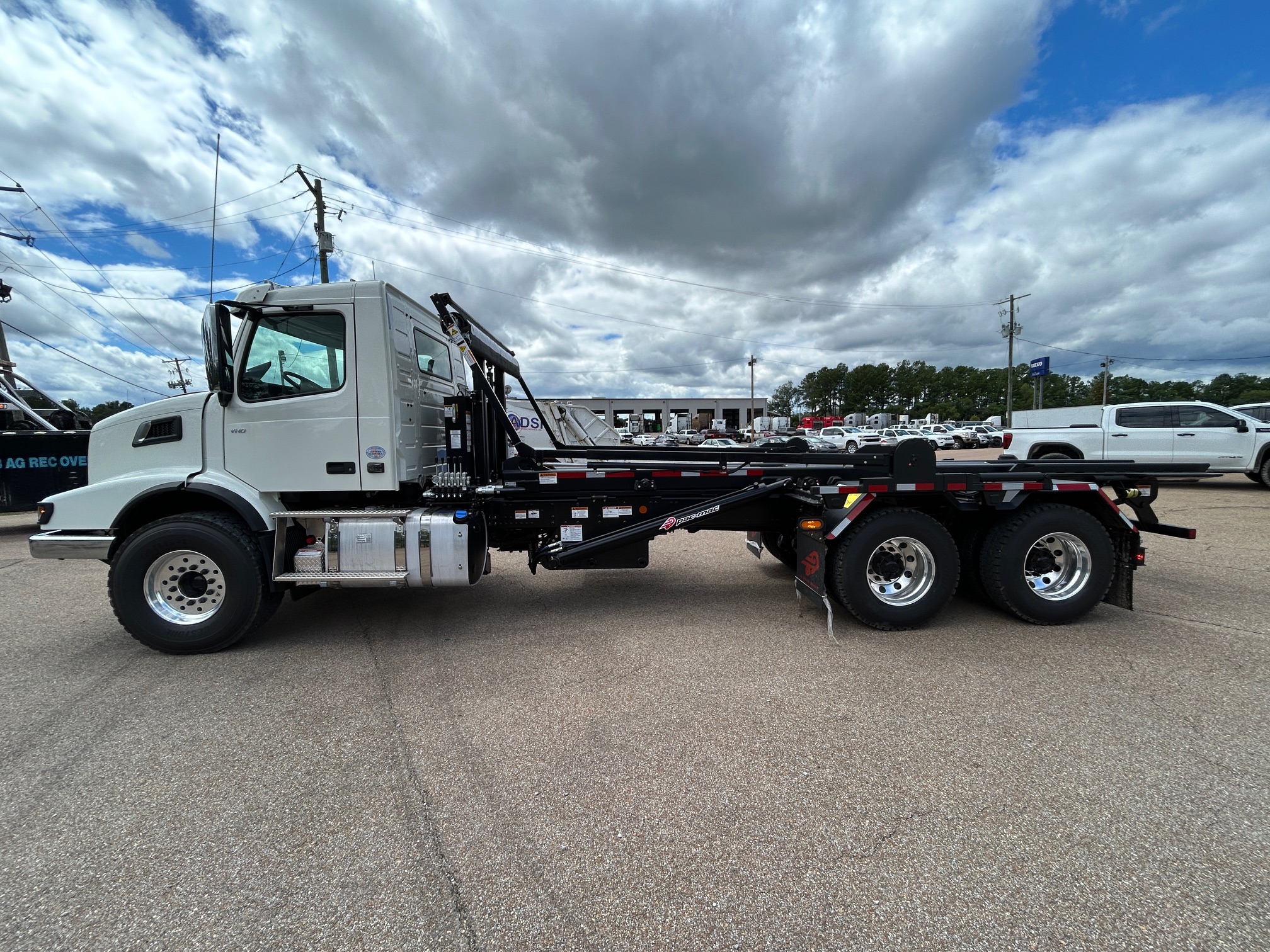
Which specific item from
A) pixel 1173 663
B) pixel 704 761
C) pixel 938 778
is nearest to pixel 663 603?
pixel 704 761

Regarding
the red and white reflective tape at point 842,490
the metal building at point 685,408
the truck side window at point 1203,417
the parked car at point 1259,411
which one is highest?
the metal building at point 685,408

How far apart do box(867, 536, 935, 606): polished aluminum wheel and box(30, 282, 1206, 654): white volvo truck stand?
0.05ft

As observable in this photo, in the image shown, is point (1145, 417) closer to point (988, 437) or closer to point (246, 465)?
point (246, 465)

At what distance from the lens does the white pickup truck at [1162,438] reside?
1110cm

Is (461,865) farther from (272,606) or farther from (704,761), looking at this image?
(272,606)

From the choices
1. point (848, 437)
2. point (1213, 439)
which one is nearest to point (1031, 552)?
point (1213, 439)

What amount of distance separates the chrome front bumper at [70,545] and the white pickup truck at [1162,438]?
13.3 m

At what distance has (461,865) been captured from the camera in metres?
2.15

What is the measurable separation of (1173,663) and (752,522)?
3.06 metres

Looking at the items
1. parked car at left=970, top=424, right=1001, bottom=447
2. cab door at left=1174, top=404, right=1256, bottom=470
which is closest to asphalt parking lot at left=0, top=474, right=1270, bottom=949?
cab door at left=1174, top=404, right=1256, bottom=470

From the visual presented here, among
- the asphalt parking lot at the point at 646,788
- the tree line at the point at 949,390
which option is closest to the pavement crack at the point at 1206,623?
the asphalt parking lot at the point at 646,788

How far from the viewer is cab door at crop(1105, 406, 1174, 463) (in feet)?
37.4

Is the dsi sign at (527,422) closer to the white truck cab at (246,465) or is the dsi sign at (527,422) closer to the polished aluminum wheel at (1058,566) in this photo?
the white truck cab at (246,465)

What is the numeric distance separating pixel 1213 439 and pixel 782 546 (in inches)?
451
